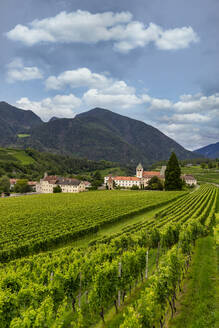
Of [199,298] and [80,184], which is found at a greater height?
[80,184]

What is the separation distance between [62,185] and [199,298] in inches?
5017

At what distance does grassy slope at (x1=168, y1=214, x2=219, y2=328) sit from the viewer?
1044 cm

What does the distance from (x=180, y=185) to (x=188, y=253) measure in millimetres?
77913

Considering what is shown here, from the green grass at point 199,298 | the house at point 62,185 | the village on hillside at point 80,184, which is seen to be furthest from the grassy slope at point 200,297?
the house at point 62,185

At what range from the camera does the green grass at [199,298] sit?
1045 cm

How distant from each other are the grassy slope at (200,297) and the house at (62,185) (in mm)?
114778

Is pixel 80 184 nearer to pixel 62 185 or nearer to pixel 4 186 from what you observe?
pixel 62 185

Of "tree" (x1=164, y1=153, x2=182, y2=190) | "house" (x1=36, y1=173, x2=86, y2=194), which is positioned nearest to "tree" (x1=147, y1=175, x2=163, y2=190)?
"tree" (x1=164, y1=153, x2=182, y2=190)

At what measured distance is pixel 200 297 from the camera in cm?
1269

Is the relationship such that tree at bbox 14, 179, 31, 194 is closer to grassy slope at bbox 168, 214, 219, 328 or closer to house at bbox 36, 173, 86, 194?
house at bbox 36, 173, 86, 194

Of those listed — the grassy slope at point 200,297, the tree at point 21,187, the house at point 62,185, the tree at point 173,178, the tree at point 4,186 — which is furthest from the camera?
the house at point 62,185

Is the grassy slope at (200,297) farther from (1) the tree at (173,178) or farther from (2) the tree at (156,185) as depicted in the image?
(2) the tree at (156,185)

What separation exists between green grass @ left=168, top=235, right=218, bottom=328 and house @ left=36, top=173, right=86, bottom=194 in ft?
376

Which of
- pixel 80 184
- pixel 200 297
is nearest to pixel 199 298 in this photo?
pixel 200 297
